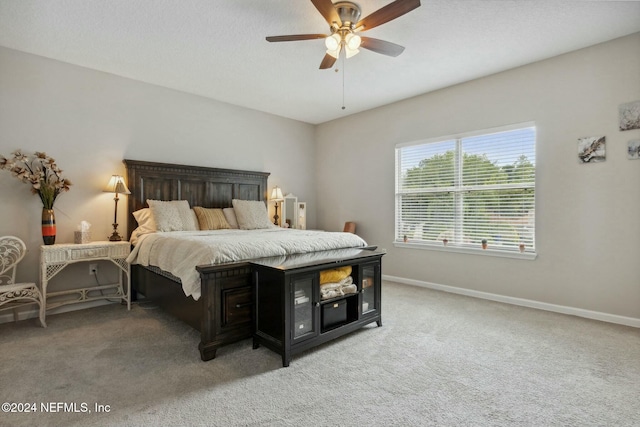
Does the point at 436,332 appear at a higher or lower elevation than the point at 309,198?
lower

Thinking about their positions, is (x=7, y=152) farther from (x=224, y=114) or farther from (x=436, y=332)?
(x=436, y=332)

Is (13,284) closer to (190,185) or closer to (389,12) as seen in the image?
(190,185)

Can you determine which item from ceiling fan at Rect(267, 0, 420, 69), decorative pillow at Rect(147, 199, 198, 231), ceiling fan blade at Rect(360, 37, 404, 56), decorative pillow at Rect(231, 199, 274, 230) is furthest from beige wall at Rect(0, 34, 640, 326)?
ceiling fan at Rect(267, 0, 420, 69)

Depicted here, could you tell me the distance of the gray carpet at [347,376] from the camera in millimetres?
1789

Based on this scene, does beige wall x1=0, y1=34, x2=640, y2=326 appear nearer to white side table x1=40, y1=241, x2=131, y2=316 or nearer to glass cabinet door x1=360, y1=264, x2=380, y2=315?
white side table x1=40, y1=241, x2=131, y2=316

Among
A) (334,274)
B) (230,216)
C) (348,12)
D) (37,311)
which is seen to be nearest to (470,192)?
(334,274)

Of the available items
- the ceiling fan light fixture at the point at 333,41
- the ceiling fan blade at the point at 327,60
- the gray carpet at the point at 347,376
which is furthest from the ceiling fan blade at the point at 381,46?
the gray carpet at the point at 347,376

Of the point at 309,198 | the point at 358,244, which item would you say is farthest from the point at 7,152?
the point at 309,198

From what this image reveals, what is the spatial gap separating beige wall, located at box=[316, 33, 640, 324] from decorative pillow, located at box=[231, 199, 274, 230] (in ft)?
7.58

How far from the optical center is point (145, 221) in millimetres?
3900

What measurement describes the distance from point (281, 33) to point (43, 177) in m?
2.92

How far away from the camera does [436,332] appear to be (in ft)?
9.77

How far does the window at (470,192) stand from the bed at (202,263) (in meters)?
1.56

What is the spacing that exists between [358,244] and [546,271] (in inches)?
83.0
